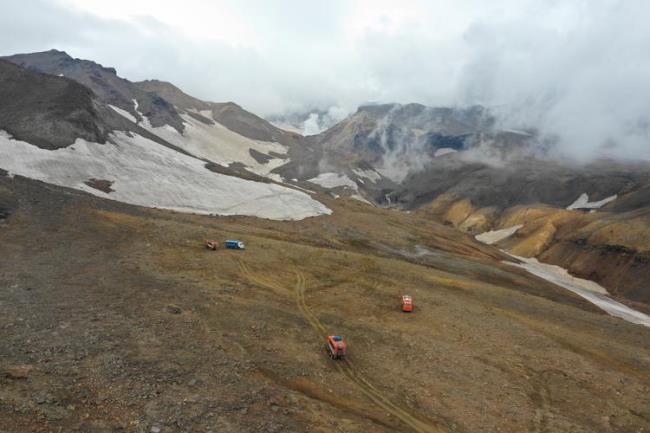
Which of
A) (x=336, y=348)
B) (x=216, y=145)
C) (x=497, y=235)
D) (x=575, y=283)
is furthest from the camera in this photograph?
(x=216, y=145)

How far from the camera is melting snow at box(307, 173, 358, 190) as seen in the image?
15300 cm

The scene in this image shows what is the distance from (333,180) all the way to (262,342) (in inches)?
5301

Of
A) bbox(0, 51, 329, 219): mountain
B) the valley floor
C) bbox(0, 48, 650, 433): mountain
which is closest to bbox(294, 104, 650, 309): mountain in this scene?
bbox(0, 48, 650, 433): mountain

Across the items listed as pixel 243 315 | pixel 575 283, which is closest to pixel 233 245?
pixel 243 315

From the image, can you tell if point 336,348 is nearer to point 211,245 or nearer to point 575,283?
point 211,245

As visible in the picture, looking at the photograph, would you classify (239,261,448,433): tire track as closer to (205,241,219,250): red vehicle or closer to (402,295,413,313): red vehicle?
(402,295,413,313): red vehicle

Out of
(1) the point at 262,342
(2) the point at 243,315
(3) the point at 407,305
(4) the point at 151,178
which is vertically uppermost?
(4) the point at 151,178

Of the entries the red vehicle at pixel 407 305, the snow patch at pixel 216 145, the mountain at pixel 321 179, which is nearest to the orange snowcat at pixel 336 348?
the red vehicle at pixel 407 305

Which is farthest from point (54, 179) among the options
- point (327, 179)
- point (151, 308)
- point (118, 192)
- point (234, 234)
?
point (327, 179)

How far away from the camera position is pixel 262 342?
23.9 metres

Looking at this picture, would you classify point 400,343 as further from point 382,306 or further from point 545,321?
point 545,321

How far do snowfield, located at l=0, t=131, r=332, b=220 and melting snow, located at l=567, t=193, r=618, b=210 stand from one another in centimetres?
9334

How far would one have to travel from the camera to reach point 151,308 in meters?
25.5

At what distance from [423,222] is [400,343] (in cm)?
6918
